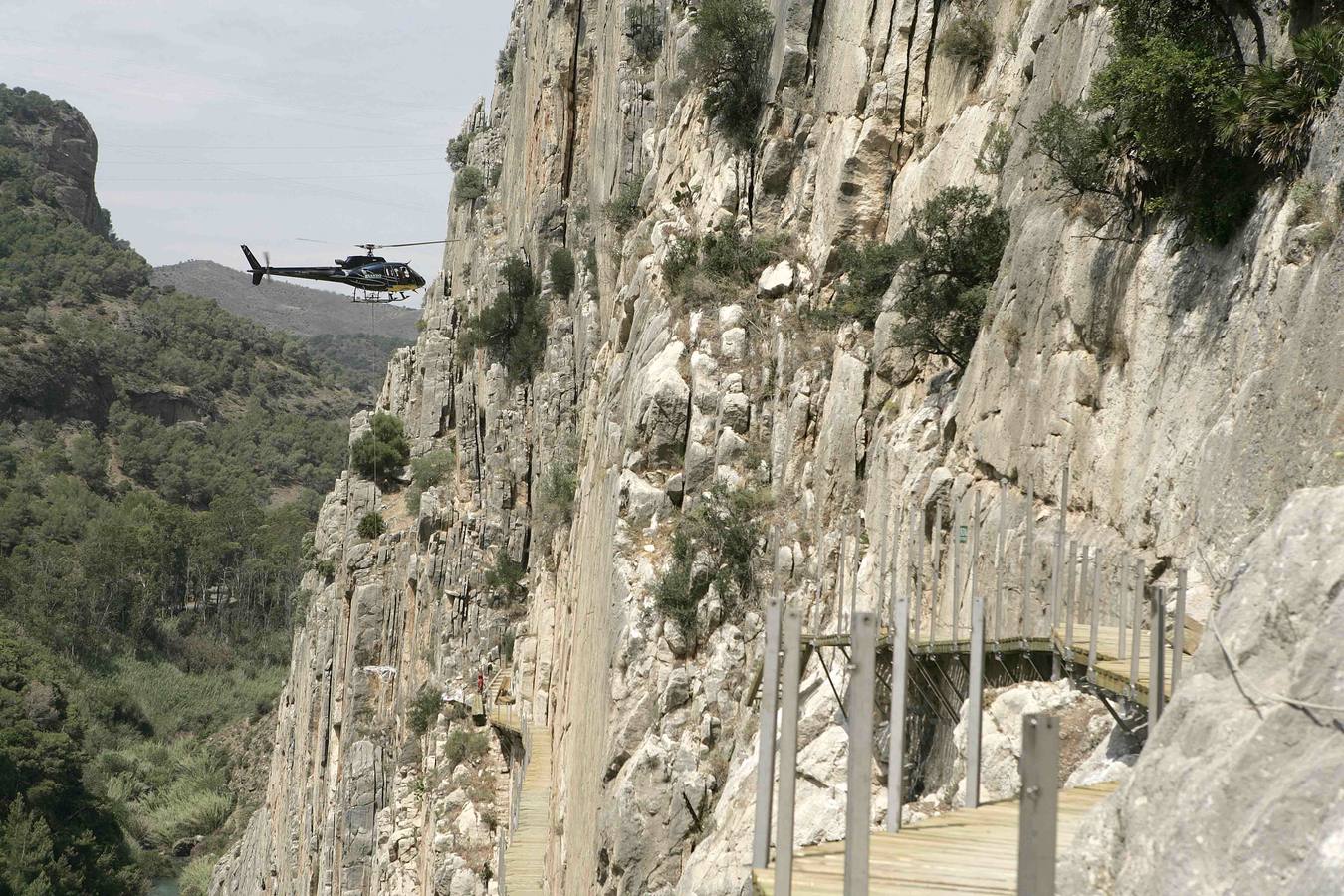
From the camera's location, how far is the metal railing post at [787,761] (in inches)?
205

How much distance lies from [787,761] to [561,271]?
33527mm

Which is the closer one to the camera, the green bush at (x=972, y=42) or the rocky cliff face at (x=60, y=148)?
the green bush at (x=972, y=42)

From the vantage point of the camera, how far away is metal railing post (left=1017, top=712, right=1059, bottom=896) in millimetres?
3578

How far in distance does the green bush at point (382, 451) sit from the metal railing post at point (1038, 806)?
161ft

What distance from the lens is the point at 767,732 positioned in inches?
226

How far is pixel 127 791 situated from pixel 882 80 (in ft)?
195

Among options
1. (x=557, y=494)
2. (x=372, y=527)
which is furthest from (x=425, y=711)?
(x=372, y=527)

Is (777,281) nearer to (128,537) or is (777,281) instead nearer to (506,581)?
(506,581)

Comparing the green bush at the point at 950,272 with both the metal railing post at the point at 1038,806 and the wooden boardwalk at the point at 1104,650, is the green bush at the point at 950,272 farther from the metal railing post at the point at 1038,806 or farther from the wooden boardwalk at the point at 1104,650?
the metal railing post at the point at 1038,806

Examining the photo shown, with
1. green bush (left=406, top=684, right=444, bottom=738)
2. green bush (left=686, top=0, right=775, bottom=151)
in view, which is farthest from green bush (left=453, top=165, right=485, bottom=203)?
green bush (left=686, top=0, right=775, bottom=151)

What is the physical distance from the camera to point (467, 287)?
49.6m

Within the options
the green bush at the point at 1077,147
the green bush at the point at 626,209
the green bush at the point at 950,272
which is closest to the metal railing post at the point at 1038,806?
the green bush at the point at 1077,147

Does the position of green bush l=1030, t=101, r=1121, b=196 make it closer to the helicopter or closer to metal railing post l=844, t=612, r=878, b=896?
metal railing post l=844, t=612, r=878, b=896

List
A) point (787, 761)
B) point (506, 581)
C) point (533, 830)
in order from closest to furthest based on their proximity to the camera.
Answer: point (787, 761)
point (533, 830)
point (506, 581)
